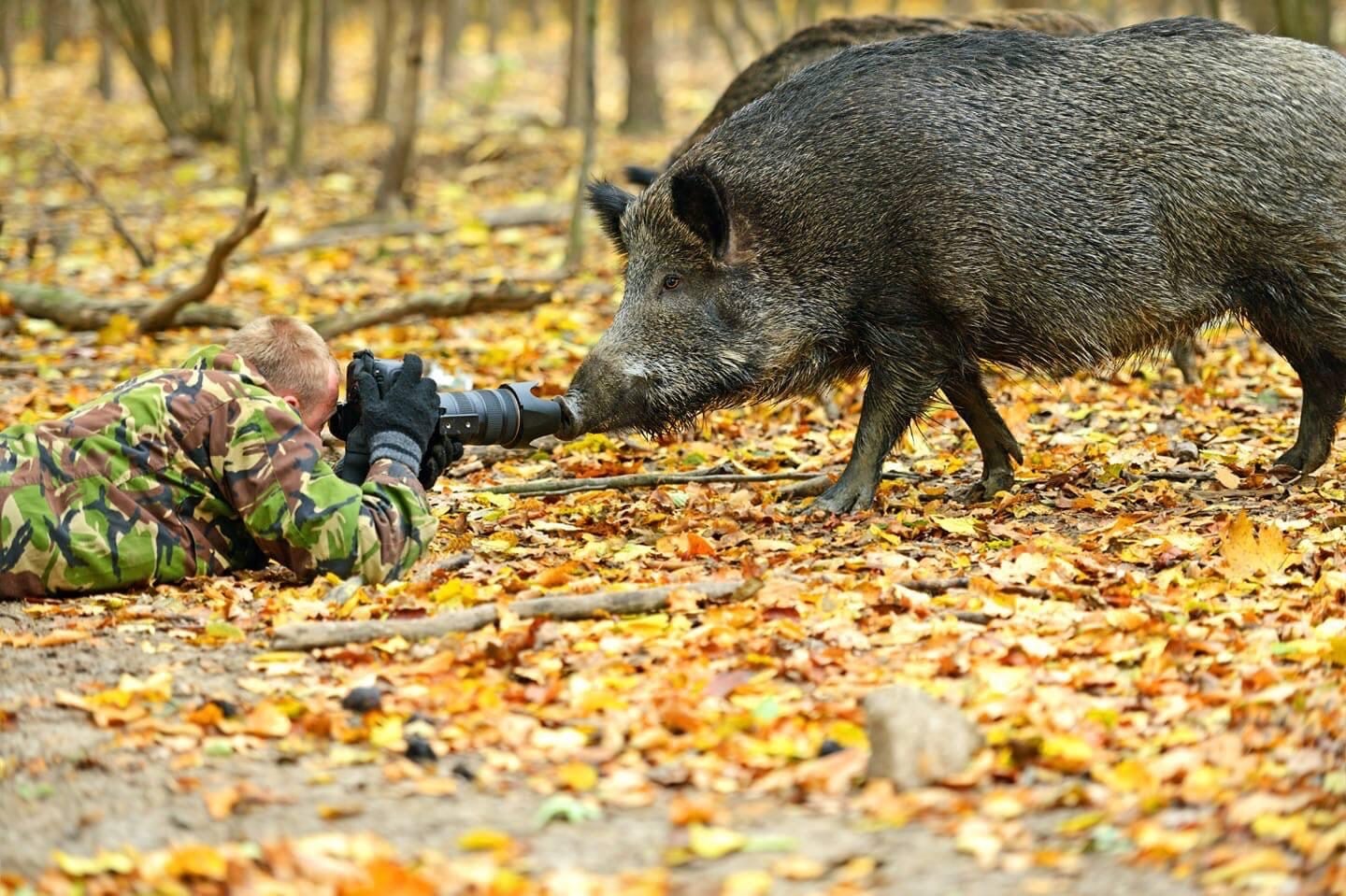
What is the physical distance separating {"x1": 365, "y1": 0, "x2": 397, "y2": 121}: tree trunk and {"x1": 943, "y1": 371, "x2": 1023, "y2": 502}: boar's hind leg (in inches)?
462

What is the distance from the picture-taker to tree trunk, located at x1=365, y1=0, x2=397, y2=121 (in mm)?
17781

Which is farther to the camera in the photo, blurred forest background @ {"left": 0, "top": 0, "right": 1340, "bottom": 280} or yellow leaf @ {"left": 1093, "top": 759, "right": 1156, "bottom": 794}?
blurred forest background @ {"left": 0, "top": 0, "right": 1340, "bottom": 280}

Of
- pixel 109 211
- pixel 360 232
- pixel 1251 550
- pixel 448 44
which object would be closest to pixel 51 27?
pixel 448 44

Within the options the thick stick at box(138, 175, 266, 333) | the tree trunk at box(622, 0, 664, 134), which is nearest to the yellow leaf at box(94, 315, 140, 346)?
the thick stick at box(138, 175, 266, 333)

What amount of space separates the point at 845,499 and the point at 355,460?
6.84 ft

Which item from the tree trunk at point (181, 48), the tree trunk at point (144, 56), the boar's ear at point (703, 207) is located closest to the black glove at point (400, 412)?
the boar's ear at point (703, 207)

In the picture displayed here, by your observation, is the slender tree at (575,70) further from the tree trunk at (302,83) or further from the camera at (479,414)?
the camera at (479,414)

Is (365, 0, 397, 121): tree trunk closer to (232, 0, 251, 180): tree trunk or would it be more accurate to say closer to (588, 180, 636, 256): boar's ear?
(232, 0, 251, 180): tree trunk

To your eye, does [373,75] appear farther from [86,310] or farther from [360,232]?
[86,310]

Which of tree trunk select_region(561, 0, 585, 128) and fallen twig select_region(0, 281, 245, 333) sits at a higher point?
tree trunk select_region(561, 0, 585, 128)

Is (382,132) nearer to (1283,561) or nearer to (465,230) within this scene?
(465,230)

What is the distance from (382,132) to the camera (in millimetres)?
22344

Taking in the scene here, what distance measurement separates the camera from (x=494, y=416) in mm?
6234

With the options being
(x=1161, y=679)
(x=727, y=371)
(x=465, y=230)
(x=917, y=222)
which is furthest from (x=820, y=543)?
(x=465, y=230)
